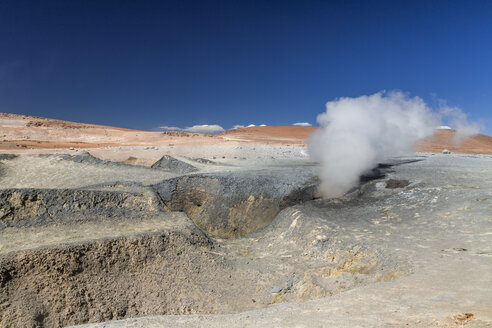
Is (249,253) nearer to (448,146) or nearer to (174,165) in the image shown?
(174,165)

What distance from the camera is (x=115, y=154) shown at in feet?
49.4

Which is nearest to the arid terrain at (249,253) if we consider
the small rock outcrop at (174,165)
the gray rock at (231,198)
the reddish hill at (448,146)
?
the gray rock at (231,198)

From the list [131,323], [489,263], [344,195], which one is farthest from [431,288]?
[344,195]

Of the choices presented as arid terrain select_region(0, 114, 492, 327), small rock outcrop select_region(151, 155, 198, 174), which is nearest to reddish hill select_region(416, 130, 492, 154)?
small rock outcrop select_region(151, 155, 198, 174)

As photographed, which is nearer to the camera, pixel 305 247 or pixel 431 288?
pixel 431 288

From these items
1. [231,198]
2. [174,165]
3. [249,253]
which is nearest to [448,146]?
[174,165]

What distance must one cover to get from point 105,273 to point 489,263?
163 inches

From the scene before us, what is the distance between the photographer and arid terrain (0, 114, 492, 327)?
8.22ft

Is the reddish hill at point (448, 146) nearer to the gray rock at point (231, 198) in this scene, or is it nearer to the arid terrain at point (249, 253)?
the gray rock at point (231, 198)

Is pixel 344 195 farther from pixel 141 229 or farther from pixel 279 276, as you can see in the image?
pixel 141 229

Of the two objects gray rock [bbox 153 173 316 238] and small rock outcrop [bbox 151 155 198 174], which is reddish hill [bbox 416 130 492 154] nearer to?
small rock outcrop [bbox 151 155 198 174]

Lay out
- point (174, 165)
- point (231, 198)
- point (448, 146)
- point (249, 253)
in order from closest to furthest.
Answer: point (249, 253) < point (231, 198) < point (174, 165) < point (448, 146)

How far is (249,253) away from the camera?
15.9ft

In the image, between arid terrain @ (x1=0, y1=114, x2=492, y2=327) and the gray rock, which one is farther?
the gray rock
